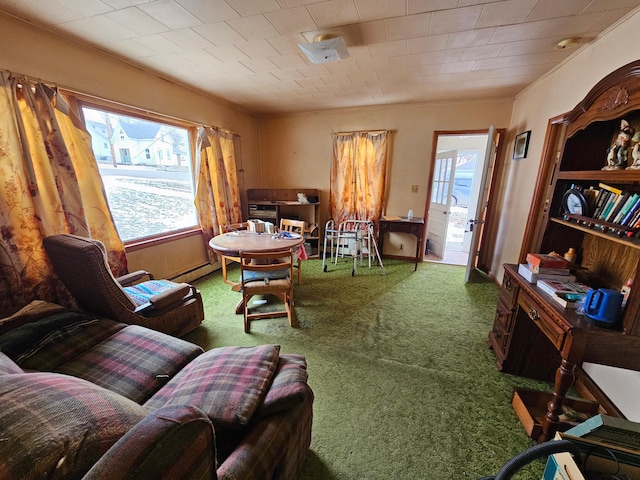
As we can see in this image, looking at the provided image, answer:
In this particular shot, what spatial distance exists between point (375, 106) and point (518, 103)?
1845mm

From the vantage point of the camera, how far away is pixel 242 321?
2480mm

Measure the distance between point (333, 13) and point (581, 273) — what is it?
7.70ft

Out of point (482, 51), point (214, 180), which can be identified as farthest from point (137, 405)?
point (214, 180)

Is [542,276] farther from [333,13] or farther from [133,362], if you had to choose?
[133,362]

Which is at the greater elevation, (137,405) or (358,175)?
(358,175)

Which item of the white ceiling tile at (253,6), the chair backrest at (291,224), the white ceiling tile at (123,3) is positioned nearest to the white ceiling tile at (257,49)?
the white ceiling tile at (253,6)

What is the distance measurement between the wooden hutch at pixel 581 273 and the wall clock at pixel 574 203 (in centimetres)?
4

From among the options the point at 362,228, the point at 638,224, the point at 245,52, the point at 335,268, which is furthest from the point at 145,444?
the point at 362,228

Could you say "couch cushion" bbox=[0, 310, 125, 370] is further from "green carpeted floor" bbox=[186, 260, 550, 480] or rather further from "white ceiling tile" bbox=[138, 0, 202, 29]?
"white ceiling tile" bbox=[138, 0, 202, 29]

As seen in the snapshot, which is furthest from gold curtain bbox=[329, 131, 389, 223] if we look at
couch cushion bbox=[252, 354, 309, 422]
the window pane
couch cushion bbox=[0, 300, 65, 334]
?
couch cushion bbox=[0, 300, 65, 334]

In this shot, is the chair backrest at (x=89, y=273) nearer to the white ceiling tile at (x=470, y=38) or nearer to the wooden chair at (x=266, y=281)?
the wooden chair at (x=266, y=281)

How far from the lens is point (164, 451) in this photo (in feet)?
1.64

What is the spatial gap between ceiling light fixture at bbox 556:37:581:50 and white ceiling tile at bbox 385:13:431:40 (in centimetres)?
106

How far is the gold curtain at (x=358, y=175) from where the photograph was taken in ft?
13.4
